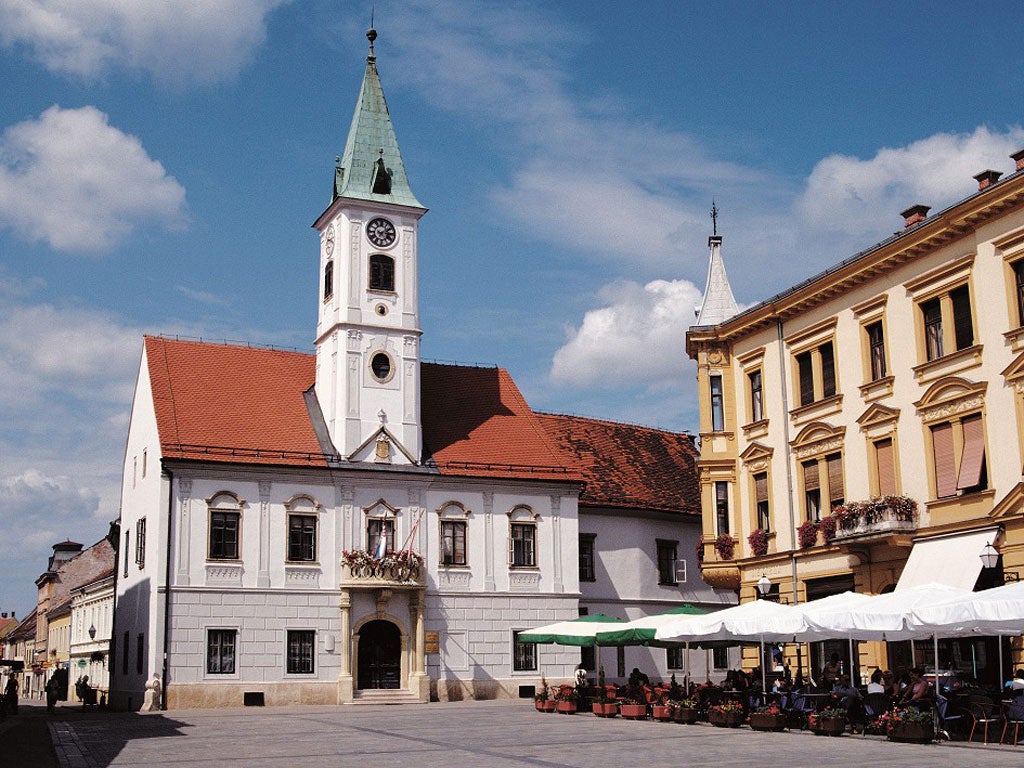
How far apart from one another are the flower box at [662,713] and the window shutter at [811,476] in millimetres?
9256

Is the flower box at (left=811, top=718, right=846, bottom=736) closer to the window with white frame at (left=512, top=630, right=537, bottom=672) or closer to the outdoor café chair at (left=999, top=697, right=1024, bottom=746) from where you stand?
the outdoor café chair at (left=999, top=697, right=1024, bottom=746)

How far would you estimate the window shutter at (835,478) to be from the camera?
36.4 m

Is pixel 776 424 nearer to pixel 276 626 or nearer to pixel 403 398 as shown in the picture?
pixel 403 398

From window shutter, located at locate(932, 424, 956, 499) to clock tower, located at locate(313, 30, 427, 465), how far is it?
→ 21.9 metres

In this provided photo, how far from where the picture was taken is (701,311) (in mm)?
43969

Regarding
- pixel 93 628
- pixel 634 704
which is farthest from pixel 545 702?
pixel 93 628

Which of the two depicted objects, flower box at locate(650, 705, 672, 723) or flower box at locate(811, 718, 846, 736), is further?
flower box at locate(650, 705, 672, 723)

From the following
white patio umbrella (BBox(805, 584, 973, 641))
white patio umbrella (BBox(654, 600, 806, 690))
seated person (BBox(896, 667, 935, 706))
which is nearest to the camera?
white patio umbrella (BBox(805, 584, 973, 641))

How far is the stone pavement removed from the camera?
20109 millimetres

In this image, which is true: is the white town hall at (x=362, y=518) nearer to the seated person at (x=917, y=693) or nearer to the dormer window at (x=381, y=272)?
the dormer window at (x=381, y=272)

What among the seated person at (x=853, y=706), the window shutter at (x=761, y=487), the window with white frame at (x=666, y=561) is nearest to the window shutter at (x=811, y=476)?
the window shutter at (x=761, y=487)

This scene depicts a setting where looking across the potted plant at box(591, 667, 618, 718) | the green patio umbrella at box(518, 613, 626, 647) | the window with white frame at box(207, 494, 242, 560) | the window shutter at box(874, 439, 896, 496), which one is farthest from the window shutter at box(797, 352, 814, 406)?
the window with white frame at box(207, 494, 242, 560)

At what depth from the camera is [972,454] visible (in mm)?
31266

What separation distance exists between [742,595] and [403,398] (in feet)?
53.2
